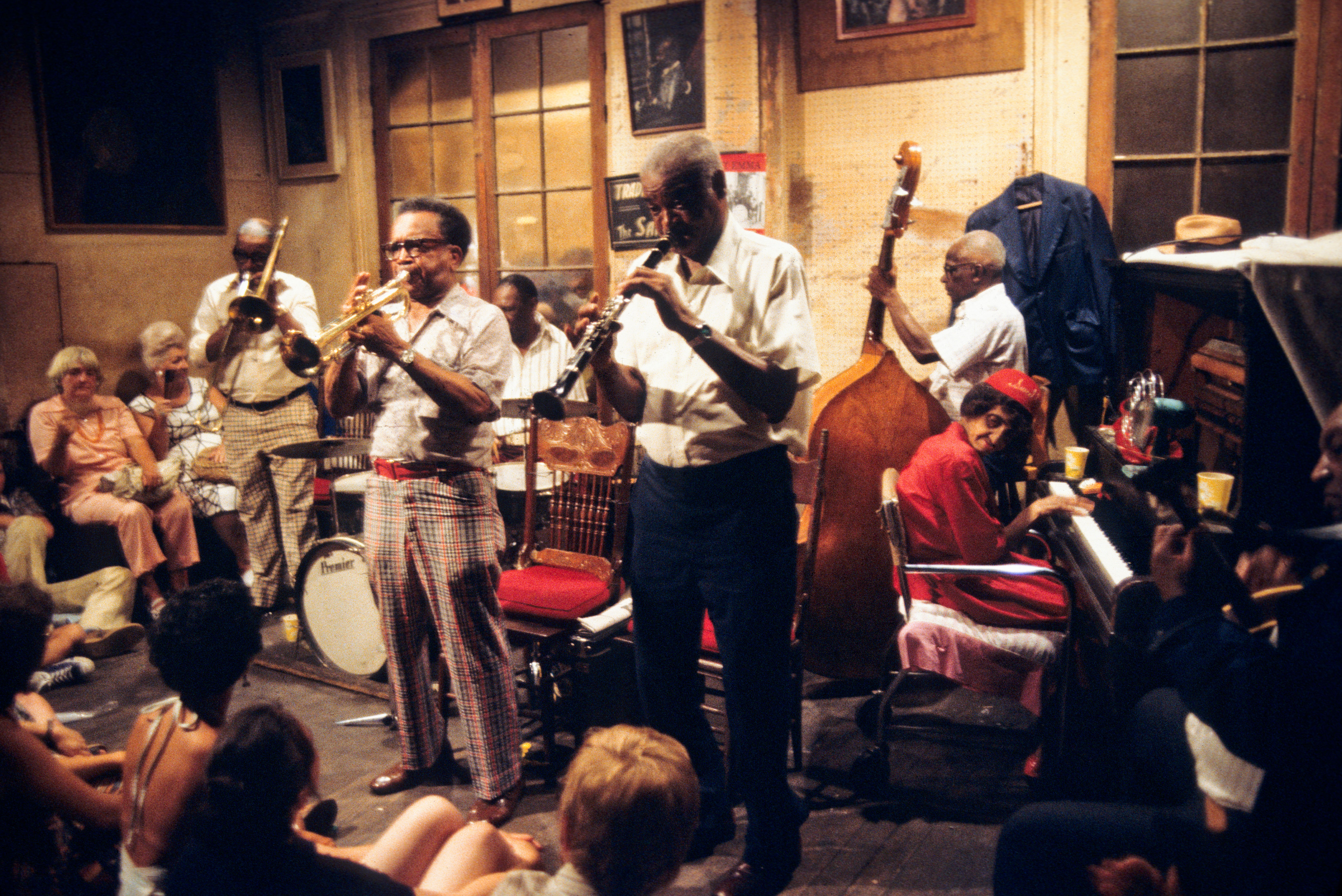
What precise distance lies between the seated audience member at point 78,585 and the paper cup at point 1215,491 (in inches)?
176

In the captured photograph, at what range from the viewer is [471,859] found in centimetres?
185

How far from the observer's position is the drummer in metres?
5.16

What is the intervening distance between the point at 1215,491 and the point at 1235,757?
1.01 metres

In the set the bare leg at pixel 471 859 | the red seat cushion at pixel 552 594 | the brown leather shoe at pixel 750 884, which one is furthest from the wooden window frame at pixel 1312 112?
the bare leg at pixel 471 859

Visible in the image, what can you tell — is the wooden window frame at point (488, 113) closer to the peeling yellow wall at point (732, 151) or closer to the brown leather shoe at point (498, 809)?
the peeling yellow wall at point (732, 151)

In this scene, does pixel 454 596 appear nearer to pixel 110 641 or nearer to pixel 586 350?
pixel 586 350

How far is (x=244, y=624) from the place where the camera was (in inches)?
81.3

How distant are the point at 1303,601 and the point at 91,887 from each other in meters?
2.40

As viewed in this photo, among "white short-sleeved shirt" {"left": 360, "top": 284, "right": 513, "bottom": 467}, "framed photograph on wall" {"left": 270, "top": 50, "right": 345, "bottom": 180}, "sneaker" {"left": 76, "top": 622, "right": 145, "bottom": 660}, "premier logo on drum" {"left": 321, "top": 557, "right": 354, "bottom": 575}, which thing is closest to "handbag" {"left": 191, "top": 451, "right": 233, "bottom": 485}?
"sneaker" {"left": 76, "top": 622, "right": 145, "bottom": 660}

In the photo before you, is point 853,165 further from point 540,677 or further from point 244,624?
point 244,624

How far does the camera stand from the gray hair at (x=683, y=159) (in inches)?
84.4

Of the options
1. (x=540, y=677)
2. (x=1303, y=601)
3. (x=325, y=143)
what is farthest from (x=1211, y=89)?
(x=325, y=143)

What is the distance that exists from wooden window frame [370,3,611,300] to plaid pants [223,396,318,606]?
162 cm

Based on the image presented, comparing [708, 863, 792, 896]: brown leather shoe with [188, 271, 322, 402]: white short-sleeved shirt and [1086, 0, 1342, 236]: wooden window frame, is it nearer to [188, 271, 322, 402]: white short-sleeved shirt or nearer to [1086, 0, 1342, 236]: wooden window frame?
[1086, 0, 1342, 236]: wooden window frame
